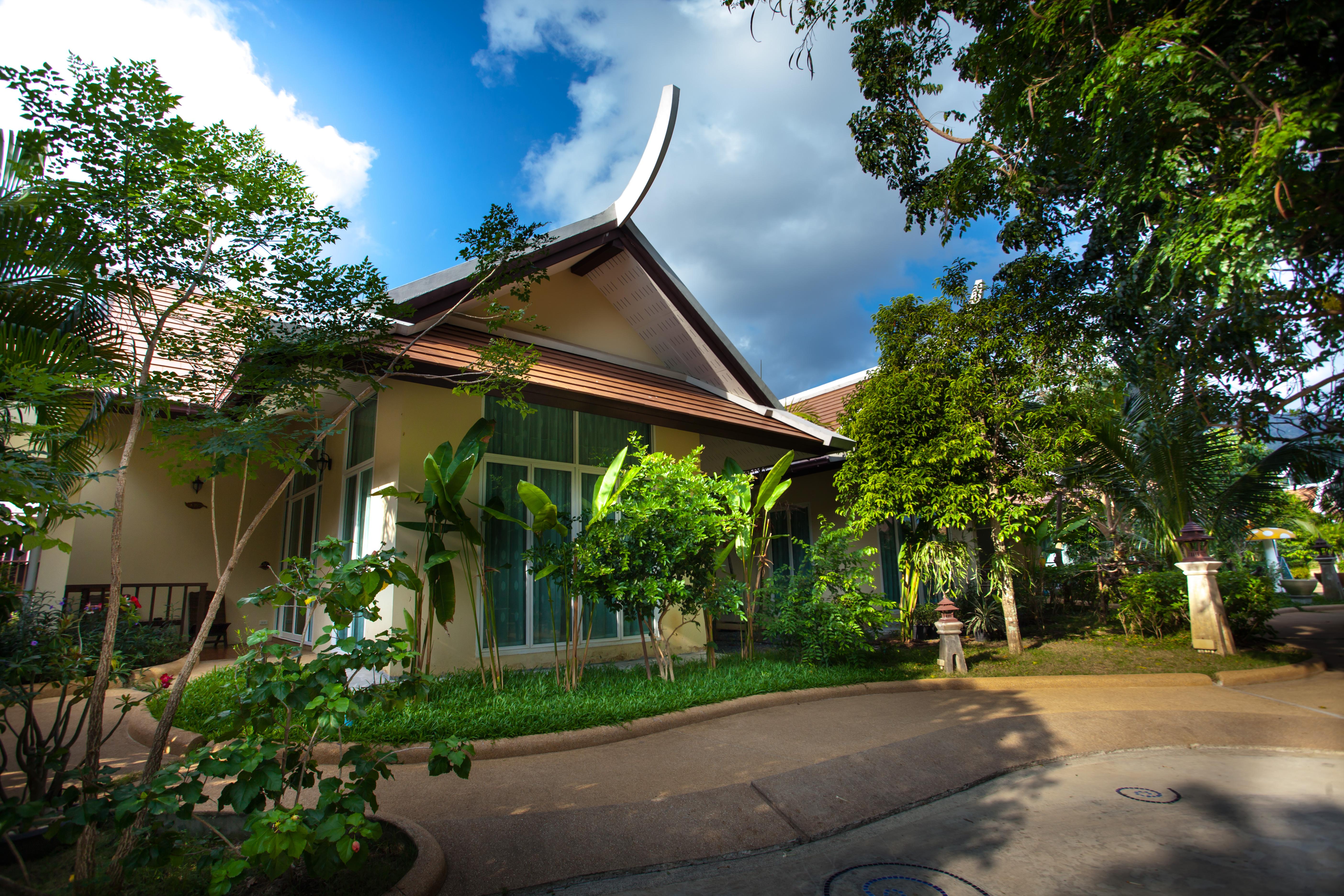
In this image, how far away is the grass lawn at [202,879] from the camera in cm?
281

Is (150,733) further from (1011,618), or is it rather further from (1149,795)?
(1011,618)

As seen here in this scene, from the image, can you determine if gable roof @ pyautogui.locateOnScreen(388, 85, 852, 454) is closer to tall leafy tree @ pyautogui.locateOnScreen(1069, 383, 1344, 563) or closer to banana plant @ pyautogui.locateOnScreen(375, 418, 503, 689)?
banana plant @ pyautogui.locateOnScreen(375, 418, 503, 689)

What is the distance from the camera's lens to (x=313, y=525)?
30.2 feet

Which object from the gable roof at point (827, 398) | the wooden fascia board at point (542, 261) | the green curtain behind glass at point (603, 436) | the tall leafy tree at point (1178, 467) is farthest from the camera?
the gable roof at point (827, 398)

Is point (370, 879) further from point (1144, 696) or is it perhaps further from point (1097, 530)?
point (1097, 530)

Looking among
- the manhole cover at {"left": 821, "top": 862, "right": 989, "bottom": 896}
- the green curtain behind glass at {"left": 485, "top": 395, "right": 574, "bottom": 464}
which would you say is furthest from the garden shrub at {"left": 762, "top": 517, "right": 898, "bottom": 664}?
the manhole cover at {"left": 821, "top": 862, "right": 989, "bottom": 896}

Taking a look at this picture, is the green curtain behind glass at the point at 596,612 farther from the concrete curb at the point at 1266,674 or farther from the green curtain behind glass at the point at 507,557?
the concrete curb at the point at 1266,674

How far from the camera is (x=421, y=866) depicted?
3.06 m

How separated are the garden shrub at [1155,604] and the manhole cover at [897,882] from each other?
29.3ft

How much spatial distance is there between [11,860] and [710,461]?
9.09 meters

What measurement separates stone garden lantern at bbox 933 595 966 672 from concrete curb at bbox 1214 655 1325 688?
3008 mm

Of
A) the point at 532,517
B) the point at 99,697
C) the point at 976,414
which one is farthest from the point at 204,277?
the point at 976,414

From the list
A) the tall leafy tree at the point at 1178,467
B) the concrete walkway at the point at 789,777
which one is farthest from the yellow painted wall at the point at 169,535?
the tall leafy tree at the point at 1178,467

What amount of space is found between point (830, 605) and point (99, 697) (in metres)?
6.59
